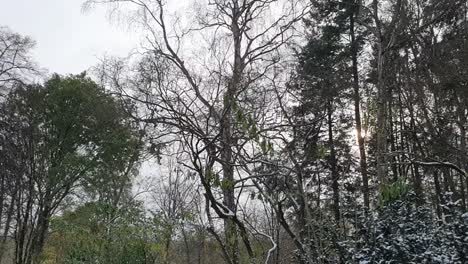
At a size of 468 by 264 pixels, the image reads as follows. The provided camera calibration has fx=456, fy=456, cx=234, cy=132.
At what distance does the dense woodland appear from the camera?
13.3ft

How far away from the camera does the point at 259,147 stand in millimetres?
3711

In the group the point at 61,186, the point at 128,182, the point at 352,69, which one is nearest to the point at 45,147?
the point at 61,186

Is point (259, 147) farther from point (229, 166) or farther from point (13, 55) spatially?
point (13, 55)

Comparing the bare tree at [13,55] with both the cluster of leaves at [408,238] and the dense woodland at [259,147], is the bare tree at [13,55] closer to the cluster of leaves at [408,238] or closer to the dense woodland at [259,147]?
the dense woodland at [259,147]

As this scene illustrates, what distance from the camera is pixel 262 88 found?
A: 758cm

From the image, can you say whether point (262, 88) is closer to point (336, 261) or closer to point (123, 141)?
point (336, 261)

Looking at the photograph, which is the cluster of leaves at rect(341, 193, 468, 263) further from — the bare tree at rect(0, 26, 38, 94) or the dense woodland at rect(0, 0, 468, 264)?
the bare tree at rect(0, 26, 38, 94)

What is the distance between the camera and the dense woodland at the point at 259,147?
4039 millimetres

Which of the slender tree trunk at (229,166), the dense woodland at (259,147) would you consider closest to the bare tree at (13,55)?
the dense woodland at (259,147)

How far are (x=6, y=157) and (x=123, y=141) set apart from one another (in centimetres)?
486

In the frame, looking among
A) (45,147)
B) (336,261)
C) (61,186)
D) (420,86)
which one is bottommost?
(336,261)

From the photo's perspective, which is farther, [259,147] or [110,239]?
[110,239]

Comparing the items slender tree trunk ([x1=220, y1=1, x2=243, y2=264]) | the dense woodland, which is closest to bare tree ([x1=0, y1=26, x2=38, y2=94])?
the dense woodland

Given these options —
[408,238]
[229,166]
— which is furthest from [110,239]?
[408,238]
